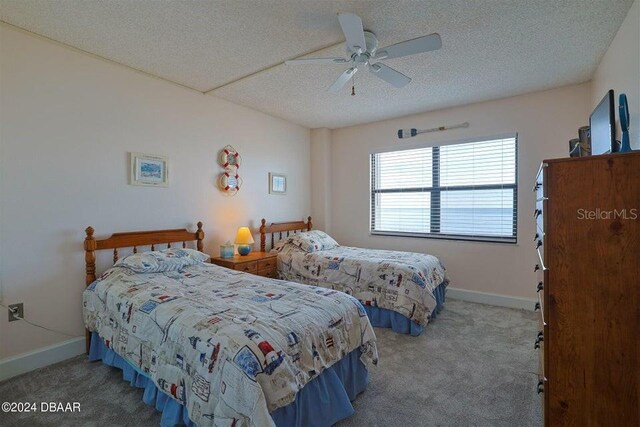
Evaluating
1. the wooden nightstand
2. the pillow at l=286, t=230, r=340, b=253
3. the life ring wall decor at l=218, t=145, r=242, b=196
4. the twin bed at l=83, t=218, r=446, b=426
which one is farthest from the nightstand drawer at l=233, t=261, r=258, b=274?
the life ring wall decor at l=218, t=145, r=242, b=196

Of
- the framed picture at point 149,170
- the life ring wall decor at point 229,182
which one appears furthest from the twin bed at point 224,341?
the life ring wall decor at point 229,182

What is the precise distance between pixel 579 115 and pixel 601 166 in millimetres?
2721

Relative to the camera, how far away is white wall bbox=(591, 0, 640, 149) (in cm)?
197

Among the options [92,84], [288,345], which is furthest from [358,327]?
[92,84]

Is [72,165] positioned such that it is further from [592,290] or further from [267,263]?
[592,290]

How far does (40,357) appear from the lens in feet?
7.91

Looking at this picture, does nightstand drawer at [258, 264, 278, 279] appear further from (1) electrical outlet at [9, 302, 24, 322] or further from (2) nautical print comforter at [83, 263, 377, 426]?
(1) electrical outlet at [9, 302, 24, 322]

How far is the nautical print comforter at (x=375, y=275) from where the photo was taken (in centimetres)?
305

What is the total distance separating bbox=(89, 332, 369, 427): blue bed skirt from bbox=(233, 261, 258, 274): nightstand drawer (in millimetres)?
1383

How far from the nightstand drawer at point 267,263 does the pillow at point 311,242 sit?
36cm

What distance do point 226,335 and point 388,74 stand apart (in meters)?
2.21

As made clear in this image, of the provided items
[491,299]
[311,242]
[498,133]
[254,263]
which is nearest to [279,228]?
[311,242]

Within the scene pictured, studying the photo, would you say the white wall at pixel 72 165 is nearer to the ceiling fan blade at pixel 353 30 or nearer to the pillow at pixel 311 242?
the pillow at pixel 311 242

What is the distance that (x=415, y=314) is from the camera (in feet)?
9.77
